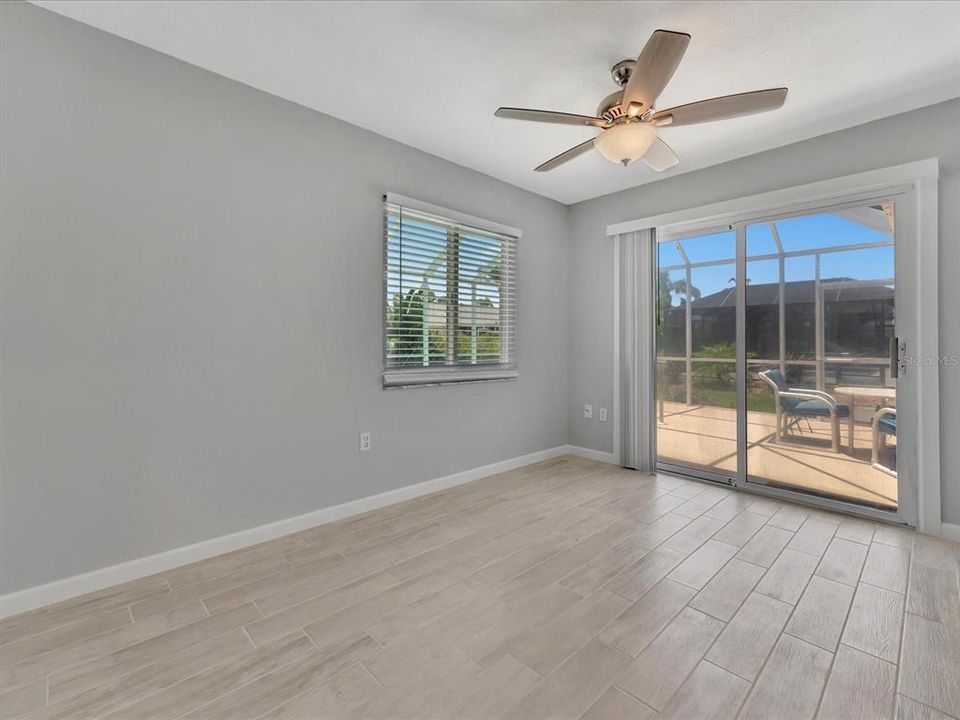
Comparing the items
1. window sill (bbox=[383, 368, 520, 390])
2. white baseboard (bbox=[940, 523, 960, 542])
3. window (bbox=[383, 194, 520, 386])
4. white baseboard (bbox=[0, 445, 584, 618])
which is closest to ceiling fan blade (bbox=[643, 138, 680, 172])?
window (bbox=[383, 194, 520, 386])

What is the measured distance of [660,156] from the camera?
8.05 feet

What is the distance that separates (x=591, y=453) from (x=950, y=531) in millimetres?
2389

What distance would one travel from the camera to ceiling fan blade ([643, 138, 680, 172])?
2.34m

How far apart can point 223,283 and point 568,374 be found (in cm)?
317

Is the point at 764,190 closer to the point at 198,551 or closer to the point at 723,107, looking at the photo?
the point at 723,107

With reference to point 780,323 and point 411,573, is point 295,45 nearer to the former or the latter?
point 411,573

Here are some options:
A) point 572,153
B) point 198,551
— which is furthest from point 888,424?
point 198,551

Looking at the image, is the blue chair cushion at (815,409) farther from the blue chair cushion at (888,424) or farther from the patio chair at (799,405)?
the blue chair cushion at (888,424)

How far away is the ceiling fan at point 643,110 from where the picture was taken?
5.77 ft

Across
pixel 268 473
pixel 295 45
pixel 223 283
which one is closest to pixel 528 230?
pixel 295 45

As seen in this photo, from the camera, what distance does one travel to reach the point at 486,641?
1.63 metres

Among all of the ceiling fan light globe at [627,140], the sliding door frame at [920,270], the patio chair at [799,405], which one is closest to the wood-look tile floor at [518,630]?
the sliding door frame at [920,270]

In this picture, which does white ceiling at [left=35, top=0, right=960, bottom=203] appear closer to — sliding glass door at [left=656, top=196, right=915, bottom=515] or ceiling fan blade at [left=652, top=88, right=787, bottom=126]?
ceiling fan blade at [left=652, top=88, right=787, bottom=126]

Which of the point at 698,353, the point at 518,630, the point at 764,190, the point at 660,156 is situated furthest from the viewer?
the point at 698,353
